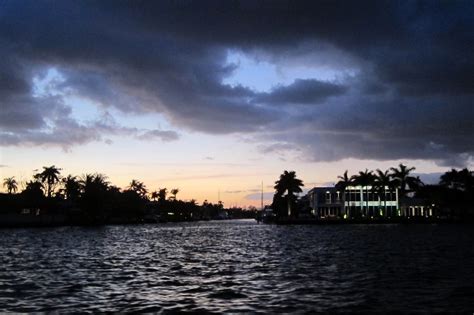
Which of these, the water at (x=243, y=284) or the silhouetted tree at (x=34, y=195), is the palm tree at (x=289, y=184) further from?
the water at (x=243, y=284)

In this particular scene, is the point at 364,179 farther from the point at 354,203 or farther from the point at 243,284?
the point at 243,284

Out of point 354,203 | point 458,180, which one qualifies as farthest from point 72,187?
point 458,180

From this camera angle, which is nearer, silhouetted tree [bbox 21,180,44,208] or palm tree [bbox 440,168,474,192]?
palm tree [bbox 440,168,474,192]

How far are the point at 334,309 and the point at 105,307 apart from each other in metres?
9.86

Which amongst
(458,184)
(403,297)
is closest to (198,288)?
(403,297)

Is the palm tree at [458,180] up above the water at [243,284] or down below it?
above

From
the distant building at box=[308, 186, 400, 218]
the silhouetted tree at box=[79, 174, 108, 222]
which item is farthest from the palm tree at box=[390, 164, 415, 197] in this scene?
the silhouetted tree at box=[79, 174, 108, 222]

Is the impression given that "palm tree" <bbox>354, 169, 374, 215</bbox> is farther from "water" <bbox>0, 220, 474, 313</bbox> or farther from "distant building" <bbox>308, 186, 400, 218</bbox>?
"water" <bbox>0, 220, 474, 313</bbox>

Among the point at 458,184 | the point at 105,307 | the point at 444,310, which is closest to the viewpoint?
the point at 444,310

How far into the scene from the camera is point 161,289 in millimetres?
26719

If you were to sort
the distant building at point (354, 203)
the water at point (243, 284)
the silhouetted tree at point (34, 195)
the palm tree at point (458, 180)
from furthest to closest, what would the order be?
the distant building at point (354, 203) < the silhouetted tree at point (34, 195) < the palm tree at point (458, 180) < the water at point (243, 284)

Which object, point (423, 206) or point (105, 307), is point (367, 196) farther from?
point (105, 307)

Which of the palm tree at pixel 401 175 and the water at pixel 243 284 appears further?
the palm tree at pixel 401 175

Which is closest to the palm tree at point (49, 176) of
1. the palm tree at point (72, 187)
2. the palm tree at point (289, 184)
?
the palm tree at point (72, 187)
